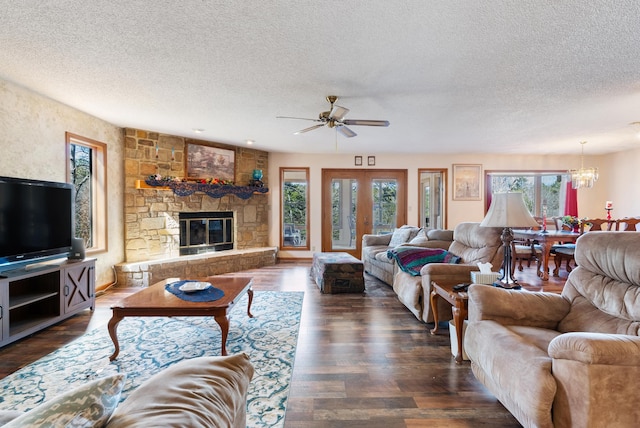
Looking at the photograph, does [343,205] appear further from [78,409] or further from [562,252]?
[78,409]

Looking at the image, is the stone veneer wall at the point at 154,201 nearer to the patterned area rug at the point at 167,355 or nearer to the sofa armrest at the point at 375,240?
the patterned area rug at the point at 167,355

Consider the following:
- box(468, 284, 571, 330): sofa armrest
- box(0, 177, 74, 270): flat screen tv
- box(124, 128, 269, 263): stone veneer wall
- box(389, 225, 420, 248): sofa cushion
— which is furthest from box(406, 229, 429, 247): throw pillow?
box(0, 177, 74, 270): flat screen tv

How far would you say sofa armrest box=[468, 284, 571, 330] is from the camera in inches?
75.7

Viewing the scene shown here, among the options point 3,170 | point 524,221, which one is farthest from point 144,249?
point 524,221

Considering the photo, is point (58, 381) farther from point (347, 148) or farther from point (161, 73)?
point (347, 148)

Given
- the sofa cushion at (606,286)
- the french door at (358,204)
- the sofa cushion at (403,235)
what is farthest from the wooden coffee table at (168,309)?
the french door at (358,204)

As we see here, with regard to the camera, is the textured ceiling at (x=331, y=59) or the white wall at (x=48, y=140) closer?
the textured ceiling at (x=331, y=59)

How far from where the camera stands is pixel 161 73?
2834 millimetres

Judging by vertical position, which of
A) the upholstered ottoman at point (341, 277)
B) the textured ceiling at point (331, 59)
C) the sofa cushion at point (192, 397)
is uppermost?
the textured ceiling at point (331, 59)

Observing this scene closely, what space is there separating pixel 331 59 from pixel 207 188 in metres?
3.72

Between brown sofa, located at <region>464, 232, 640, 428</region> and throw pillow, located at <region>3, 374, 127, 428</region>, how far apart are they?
5.35 feet

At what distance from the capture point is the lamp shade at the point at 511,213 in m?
2.33

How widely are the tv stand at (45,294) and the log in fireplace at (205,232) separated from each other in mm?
2005

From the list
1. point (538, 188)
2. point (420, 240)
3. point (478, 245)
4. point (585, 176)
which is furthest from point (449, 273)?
point (538, 188)
